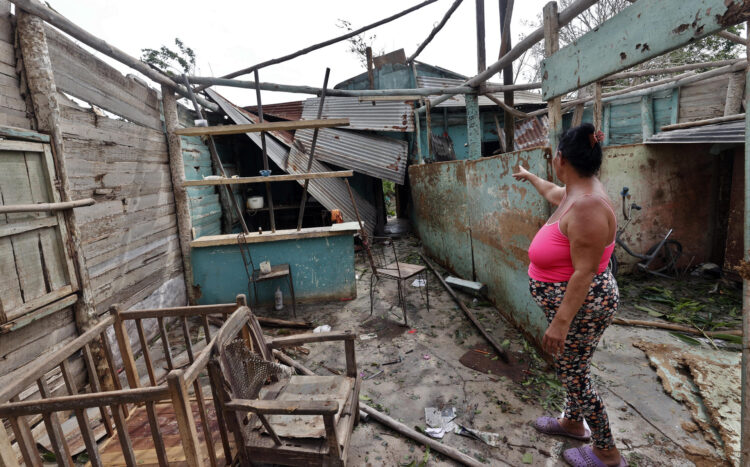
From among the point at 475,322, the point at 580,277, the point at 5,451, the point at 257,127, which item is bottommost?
the point at 475,322

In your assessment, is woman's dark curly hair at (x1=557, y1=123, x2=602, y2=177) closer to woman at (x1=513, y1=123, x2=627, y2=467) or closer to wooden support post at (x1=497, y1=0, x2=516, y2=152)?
woman at (x1=513, y1=123, x2=627, y2=467)

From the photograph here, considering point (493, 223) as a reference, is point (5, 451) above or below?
below

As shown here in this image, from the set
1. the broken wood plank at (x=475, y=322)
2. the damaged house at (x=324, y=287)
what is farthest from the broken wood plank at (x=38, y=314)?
the broken wood plank at (x=475, y=322)

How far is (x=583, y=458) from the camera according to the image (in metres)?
2.32

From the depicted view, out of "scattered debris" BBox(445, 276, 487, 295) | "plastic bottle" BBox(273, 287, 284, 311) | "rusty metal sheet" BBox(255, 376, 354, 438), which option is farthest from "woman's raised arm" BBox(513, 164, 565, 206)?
"plastic bottle" BBox(273, 287, 284, 311)

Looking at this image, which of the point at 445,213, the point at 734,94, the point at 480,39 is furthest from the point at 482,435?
the point at 734,94

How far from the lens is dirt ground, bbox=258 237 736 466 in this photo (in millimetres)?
2514

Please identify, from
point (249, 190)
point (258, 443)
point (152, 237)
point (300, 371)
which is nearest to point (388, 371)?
point (300, 371)

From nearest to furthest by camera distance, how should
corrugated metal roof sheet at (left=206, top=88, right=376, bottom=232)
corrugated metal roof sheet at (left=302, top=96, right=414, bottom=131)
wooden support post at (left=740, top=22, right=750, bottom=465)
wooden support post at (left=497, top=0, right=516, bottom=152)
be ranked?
wooden support post at (left=740, top=22, right=750, bottom=465), wooden support post at (left=497, top=0, right=516, bottom=152), corrugated metal roof sheet at (left=206, top=88, right=376, bottom=232), corrugated metal roof sheet at (left=302, top=96, right=414, bottom=131)

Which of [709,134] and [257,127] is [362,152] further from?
[709,134]

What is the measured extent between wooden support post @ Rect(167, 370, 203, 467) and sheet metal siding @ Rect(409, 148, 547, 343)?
3.20 metres

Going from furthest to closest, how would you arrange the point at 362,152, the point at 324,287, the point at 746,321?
the point at 362,152 → the point at 324,287 → the point at 746,321

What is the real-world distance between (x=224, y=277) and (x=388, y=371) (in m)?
3.18

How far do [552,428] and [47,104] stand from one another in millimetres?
4946
